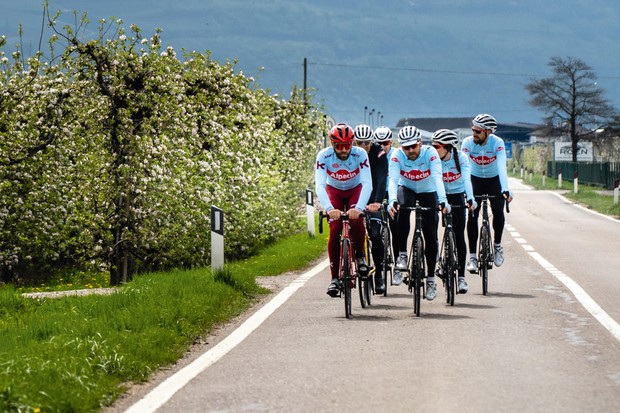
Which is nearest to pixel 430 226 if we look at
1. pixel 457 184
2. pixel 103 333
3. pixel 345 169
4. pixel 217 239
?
pixel 345 169

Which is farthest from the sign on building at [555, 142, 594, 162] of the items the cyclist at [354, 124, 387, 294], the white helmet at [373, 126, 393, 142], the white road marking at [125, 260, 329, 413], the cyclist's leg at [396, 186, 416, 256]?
the cyclist's leg at [396, 186, 416, 256]

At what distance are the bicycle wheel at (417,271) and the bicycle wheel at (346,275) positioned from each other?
23.8 inches

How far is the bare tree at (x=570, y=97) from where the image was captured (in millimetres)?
97250

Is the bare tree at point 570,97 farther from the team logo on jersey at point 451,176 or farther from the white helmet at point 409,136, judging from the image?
the white helmet at point 409,136

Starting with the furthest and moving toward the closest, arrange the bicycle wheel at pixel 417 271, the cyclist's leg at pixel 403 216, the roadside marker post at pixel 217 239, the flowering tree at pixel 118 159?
1. the flowering tree at pixel 118 159
2. the roadside marker post at pixel 217 239
3. the cyclist's leg at pixel 403 216
4. the bicycle wheel at pixel 417 271

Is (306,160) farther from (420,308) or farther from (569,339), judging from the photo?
(569,339)

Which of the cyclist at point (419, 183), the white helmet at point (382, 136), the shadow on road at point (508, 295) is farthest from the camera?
the shadow on road at point (508, 295)

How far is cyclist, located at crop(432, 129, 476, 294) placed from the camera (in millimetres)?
13008

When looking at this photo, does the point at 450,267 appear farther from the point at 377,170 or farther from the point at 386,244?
the point at 386,244

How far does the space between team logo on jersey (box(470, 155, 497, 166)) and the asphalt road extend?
144 cm

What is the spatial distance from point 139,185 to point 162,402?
1135 centimetres

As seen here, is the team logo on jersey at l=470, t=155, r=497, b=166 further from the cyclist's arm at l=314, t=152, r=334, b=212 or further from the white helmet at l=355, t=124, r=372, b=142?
the cyclist's arm at l=314, t=152, r=334, b=212

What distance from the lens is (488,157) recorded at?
46.4ft

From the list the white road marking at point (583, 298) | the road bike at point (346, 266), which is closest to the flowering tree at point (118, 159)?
the white road marking at point (583, 298)
